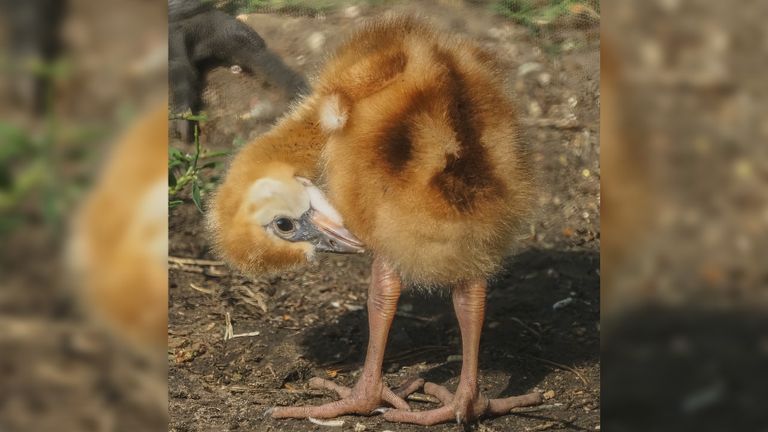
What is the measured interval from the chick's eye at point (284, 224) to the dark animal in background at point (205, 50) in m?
0.25

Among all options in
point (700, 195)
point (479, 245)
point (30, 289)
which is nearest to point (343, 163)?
point (479, 245)

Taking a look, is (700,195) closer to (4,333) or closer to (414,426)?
(414,426)

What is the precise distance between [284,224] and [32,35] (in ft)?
2.60

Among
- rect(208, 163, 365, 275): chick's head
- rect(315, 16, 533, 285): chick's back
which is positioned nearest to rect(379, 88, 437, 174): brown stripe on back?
rect(315, 16, 533, 285): chick's back

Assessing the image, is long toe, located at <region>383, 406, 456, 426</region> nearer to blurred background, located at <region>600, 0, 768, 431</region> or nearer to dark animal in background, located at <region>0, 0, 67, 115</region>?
blurred background, located at <region>600, 0, 768, 431</region>

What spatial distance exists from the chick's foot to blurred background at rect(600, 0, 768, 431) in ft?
0.61

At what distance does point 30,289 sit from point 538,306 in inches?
43.8

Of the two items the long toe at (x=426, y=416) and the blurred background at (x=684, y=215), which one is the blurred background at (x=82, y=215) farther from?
the blurred background at (x=684, y=215)

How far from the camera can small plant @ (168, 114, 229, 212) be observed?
67.2 inches

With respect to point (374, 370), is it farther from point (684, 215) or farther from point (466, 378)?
point (684, 215)

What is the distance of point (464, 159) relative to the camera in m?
1.41

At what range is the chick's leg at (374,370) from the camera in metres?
1.59

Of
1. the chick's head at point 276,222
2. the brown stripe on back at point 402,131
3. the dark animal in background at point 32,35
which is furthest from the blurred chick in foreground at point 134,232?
the dark animal in background at point 32,35

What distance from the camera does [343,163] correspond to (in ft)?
4.81
